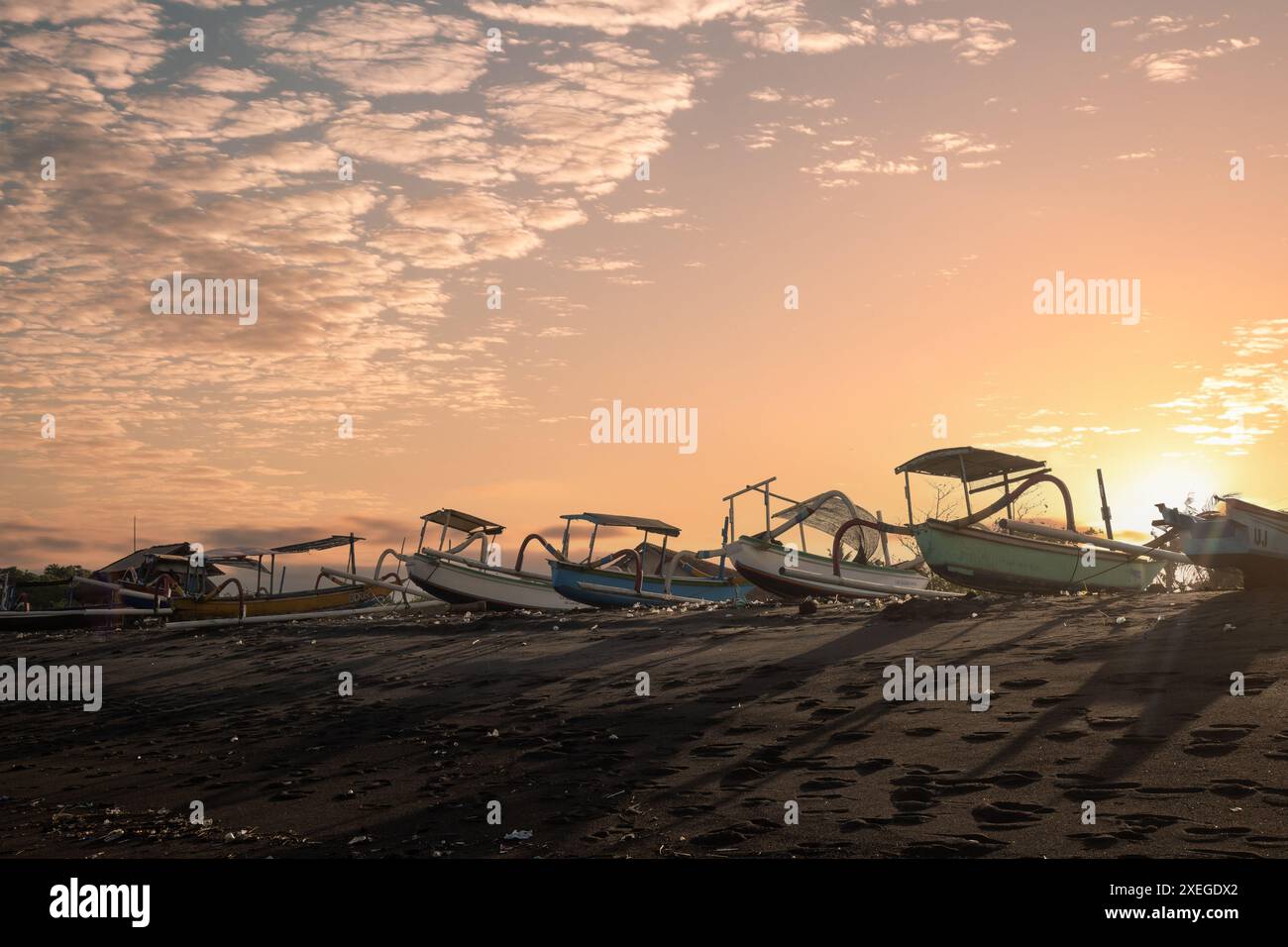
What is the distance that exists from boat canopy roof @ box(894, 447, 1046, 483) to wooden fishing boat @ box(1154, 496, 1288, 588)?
6491mm

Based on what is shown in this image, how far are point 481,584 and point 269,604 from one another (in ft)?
29.2

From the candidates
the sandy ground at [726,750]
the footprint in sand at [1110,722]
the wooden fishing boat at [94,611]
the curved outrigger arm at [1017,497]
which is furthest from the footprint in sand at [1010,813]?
the wooden fishing boat at [94,611]

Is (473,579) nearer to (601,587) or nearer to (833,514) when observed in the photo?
(601,587)

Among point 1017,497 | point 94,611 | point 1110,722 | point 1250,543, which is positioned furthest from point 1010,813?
point 94,611

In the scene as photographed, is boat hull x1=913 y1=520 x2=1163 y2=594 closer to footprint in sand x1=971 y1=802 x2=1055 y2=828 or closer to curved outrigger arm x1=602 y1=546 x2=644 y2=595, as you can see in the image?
curved outrigger arm x1=602 y1=546 x2=644 y2=595

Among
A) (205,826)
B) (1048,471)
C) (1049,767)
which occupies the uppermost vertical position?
(1048,471)

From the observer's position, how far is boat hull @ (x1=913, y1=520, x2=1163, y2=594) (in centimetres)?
2662

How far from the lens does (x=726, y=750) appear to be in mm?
10922

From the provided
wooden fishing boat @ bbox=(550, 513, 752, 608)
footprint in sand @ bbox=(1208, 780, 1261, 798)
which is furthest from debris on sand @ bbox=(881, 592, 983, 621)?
wooden fishing boat @ bbox=(550, 513, 752, 608)
